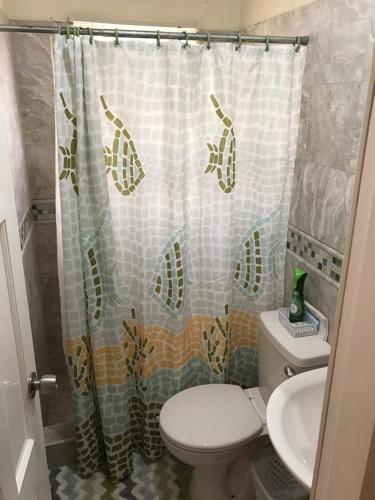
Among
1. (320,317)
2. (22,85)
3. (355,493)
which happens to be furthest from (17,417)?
(22,85)

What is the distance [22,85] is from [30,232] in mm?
793

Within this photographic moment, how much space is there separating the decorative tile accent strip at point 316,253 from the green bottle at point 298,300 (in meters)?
0.08

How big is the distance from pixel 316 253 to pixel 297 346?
1.33 ft

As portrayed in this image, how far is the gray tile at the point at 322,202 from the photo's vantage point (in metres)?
1.52

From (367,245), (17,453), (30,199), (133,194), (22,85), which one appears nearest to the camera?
(367,245)

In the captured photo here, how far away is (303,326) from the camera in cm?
170

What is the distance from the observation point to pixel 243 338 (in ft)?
6.88

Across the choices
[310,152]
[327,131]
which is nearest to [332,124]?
[327,131]

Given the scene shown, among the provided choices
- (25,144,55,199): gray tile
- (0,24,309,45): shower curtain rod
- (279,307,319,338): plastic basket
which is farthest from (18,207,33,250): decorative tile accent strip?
(279,307,319,338): plastic basket

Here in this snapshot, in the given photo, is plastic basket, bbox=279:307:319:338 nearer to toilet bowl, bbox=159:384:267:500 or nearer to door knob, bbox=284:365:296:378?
door knob, bbox=284:365:296:378

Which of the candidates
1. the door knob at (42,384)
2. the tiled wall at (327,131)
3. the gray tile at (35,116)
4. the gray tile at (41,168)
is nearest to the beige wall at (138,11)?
the gray tile at (35,116)

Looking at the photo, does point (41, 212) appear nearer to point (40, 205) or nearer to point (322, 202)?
point (40, 205)

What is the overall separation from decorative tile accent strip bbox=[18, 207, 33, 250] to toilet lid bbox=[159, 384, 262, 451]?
105 centimetres

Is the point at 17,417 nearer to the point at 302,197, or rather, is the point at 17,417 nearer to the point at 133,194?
the point at 133,194
